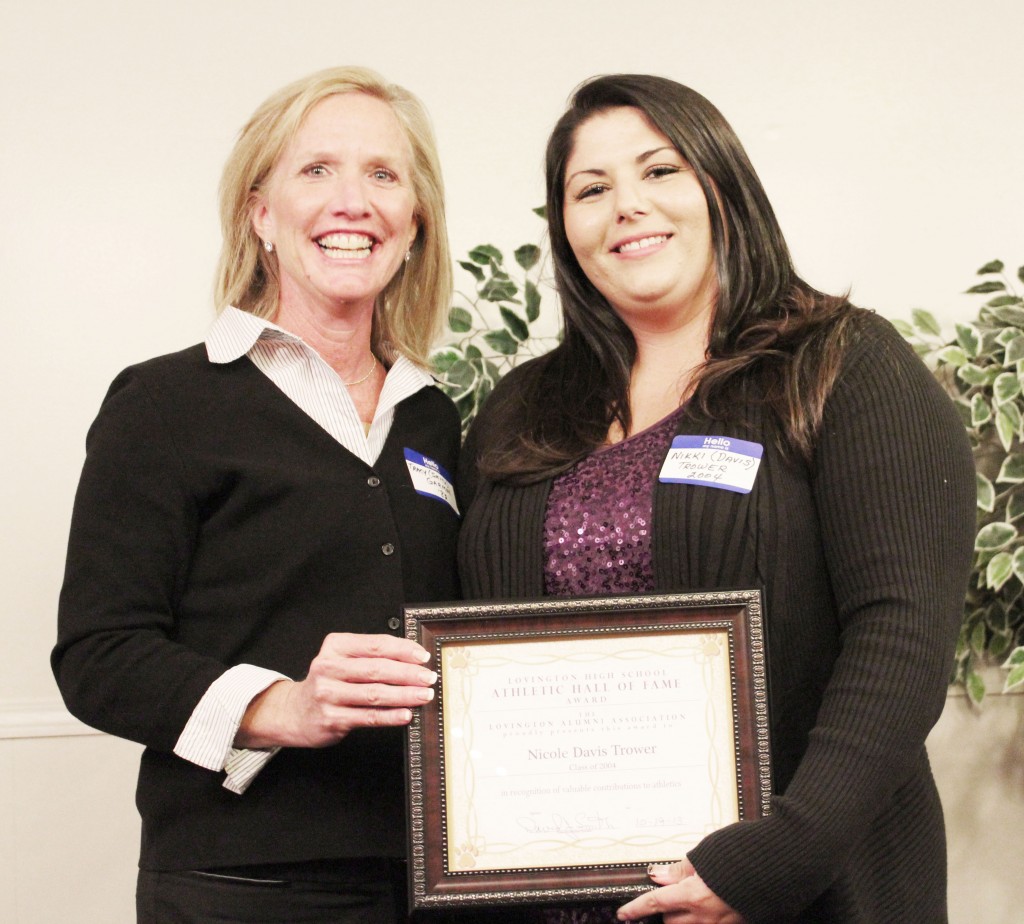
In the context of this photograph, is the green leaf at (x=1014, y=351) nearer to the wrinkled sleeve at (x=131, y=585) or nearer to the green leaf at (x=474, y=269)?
the green leaf at (x=474, y=269)

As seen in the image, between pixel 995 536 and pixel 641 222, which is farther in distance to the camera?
pixel 995 536

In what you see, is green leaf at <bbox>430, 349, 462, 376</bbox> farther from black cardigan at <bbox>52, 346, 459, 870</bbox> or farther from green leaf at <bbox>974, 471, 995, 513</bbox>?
green leaf at <bbox>974, 471, 995, 513</bbox>

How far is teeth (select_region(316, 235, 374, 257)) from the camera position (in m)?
1.96

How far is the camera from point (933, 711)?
1.51 meters

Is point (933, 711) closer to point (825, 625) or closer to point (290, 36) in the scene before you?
point (825, 625)

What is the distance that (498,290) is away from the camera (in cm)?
291

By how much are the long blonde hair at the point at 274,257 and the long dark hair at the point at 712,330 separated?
23cm

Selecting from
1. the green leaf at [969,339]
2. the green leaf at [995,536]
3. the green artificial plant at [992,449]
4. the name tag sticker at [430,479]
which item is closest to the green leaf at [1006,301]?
the green artificial plant at [992,449]

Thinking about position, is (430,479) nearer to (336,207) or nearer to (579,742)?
(336,207)

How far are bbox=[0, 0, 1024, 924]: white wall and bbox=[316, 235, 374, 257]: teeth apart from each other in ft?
4.29

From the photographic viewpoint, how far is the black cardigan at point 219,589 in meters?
1.62

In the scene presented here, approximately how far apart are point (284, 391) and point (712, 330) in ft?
2.32

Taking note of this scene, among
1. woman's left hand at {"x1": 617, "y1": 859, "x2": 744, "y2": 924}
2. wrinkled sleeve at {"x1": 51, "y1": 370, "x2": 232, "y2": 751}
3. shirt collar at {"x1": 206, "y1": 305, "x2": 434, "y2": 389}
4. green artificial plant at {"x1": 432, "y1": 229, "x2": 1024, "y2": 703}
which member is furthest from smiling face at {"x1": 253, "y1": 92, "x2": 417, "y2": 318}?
woman's left hand at {"x1": 617, "y1": 859, "x2": 744, "y2": 924}

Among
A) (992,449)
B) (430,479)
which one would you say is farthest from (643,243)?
(992,449)
